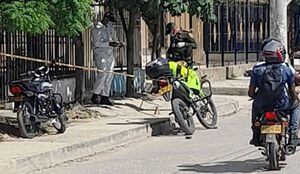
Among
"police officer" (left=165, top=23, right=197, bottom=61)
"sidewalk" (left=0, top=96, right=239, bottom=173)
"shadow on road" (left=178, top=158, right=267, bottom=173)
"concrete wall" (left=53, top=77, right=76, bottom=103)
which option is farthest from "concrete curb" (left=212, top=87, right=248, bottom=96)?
"shadow on road" (left=178, top=158, right=267, bottom=173)

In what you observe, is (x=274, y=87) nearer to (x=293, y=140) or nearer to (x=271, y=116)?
(x=271, y=116)

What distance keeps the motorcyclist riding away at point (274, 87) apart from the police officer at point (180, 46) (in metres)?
5.07

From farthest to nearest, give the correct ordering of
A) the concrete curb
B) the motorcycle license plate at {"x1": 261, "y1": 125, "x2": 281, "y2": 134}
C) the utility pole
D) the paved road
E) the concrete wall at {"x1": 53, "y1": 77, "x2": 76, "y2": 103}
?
the concrete curb, the utility pole, the concrete wall at {"x1": 53, "y1": 77, "x2": 76, "y2": 103}, the paved road, the motorcycle license plate at {"x1": 261, "y1": 125, "x2": 281, "y2": 134}

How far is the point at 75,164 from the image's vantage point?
1142cm

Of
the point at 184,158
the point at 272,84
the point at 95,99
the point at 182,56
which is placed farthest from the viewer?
the point at 95,99

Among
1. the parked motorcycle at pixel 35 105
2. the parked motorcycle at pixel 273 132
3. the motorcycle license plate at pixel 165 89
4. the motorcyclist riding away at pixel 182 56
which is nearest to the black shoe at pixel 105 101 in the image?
the motorcyclist riding away at pixel 182 56

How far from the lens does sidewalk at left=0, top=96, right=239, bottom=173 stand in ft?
36.1

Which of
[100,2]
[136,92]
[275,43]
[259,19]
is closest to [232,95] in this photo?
[136,92]

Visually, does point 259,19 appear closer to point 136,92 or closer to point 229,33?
point 229,33

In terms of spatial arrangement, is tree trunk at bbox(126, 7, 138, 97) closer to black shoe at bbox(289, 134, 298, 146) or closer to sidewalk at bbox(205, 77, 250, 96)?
sidewalk at bbox(205, 77, 250, 96)

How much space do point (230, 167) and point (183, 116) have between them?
3.54 metres

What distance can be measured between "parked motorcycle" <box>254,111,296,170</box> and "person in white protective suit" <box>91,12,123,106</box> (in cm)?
728

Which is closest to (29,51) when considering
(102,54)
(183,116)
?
(102,54)

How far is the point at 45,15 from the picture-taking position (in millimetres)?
12492
